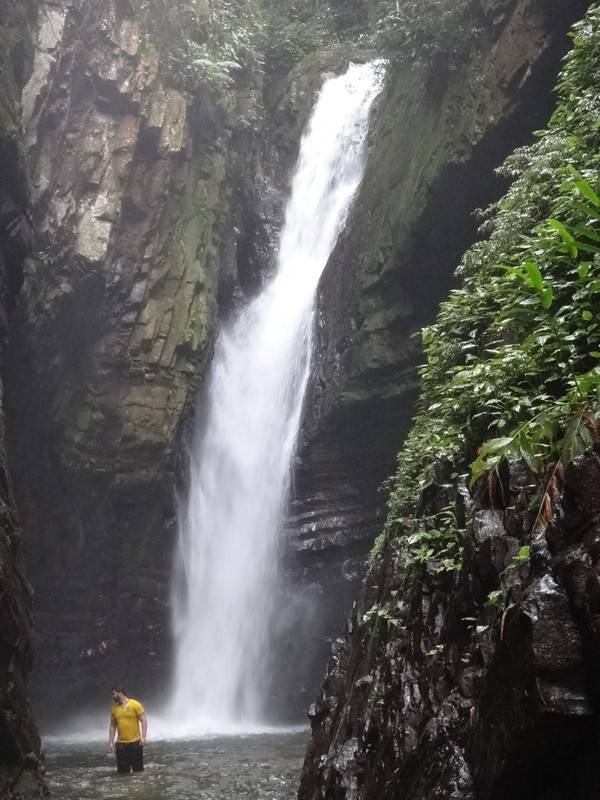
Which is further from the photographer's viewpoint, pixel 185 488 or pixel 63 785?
pixel 185 488

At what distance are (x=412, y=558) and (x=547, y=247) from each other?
8.69 feet

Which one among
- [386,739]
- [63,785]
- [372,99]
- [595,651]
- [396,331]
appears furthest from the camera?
[372,99]

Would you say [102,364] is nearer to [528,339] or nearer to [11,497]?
[11,497]

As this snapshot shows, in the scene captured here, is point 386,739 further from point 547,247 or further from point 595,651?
point 547,247

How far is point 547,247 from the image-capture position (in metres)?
5.62

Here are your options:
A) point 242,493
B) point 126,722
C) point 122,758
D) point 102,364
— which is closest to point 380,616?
point 126,722

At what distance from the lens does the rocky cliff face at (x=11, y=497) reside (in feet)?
29.6

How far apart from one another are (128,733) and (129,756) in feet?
1.14

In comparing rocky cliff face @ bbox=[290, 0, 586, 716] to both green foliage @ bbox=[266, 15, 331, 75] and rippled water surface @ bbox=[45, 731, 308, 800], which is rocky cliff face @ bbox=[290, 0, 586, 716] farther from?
green foliage @ bbox=[266, 15, 331, 75]

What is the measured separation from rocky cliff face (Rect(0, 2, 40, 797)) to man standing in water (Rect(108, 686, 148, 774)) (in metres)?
1.04

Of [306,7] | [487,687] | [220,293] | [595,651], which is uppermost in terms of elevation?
[306,7]

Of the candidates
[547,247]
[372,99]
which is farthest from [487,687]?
[372,99]

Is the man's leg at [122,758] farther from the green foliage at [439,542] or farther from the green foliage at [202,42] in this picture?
the green foliage at [202,42]

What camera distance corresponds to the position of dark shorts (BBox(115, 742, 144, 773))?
991cm
